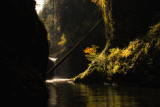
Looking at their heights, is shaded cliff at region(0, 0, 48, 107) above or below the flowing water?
above

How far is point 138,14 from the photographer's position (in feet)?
42.7

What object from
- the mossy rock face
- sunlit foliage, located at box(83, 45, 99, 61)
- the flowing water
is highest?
sunlit foliage, located at box(83, 45, 99, 61)

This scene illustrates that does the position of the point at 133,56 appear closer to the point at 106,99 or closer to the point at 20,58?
the point at 106,99

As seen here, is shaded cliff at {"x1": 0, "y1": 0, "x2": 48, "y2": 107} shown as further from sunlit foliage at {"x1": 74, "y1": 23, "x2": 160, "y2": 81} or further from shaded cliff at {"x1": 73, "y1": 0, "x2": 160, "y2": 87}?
sunlit foliage at {"x1": 74, "y1": 23, "x2": 160, "y2": 81}

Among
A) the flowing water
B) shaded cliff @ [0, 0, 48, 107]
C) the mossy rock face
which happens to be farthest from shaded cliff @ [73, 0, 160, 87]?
shaded cliff @ [0, 0, 48, 107]

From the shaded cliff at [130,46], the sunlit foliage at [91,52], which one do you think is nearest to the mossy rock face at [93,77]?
the shaded cliff at [130,46]

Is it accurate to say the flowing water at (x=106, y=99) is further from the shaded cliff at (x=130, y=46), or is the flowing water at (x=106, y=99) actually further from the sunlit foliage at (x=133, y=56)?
the sunlit foliage at (x=133, y=56)

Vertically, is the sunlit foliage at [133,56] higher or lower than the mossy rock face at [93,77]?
higher

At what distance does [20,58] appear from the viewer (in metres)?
5.26

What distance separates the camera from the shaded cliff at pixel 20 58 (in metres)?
4.27

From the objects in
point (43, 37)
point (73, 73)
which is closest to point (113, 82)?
point (43, 37)

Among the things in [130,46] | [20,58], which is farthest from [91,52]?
[20,58]

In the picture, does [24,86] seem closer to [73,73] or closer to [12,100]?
[12,100]

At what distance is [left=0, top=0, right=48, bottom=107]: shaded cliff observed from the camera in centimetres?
427
